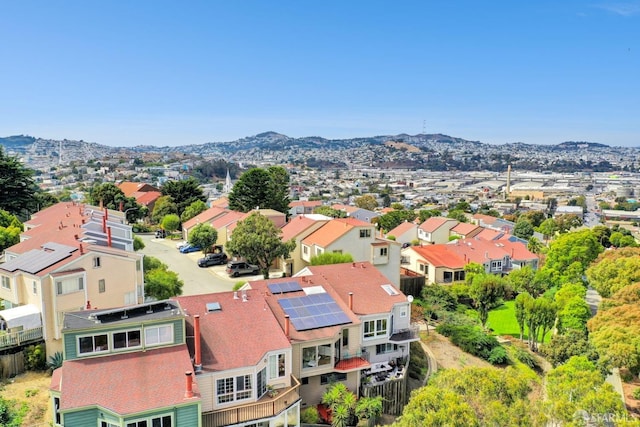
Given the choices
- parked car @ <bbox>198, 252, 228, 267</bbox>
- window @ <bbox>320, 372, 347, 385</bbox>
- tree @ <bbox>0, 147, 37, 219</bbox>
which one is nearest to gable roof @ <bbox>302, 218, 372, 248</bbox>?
parked car @ <bbox>198, 252, 228, 267</bbox>

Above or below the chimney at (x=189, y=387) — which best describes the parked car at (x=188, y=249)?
below

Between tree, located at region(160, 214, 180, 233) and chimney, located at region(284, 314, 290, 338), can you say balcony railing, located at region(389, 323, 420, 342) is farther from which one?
tree, located at region(160, 214, 180, 233)

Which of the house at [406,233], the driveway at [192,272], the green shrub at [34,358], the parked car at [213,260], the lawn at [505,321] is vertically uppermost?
the green shrub at [34,358]

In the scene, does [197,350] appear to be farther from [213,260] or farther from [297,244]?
[213,260]

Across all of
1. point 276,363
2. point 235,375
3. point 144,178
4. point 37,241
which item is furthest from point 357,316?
point 144,178

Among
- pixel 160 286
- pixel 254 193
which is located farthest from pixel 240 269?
pixel 254 193

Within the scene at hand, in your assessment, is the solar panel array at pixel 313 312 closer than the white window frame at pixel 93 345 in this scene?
No

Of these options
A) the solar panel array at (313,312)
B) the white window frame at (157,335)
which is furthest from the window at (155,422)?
the solar panel array at (313,312)

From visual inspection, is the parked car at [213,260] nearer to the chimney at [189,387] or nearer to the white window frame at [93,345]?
the white window frame at [93,345]
